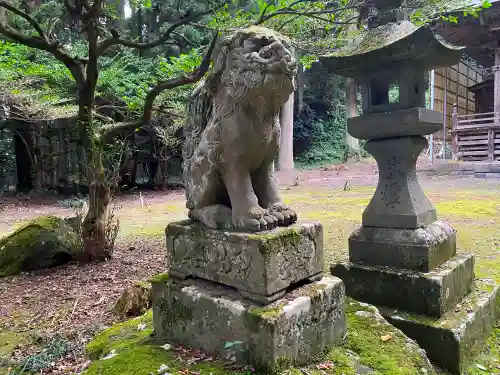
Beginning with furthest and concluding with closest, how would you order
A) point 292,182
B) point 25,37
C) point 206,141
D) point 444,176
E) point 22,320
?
point 292,182 < point 444,176 < point 25,37 < point 22,320 < point 206,141

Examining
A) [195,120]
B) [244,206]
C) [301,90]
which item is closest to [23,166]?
[301,90]

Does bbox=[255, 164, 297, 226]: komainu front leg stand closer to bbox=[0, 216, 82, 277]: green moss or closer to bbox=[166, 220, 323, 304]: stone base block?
bbox=[166, 220, 323, 304]: stone base block

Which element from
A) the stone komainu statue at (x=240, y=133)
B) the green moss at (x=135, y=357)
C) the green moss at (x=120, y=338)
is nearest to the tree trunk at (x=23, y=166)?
the green moss at (x=120, y=338)

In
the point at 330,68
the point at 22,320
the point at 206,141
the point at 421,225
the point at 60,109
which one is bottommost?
the point at 22,320

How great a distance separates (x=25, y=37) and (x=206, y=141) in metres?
3.95

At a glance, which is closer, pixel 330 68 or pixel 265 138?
pixel 265 138

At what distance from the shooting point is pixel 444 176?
1338 centimetres

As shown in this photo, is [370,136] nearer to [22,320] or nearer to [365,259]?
[365,259]

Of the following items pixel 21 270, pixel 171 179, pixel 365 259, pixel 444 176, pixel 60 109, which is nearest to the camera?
pixel 365 259

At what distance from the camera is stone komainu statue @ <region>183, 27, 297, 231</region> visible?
1832mm

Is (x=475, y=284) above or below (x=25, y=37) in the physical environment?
below

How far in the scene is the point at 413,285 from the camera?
2.68 m

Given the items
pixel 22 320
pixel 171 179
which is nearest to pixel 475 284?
pixel 22 320

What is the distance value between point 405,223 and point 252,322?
5.41 ft
